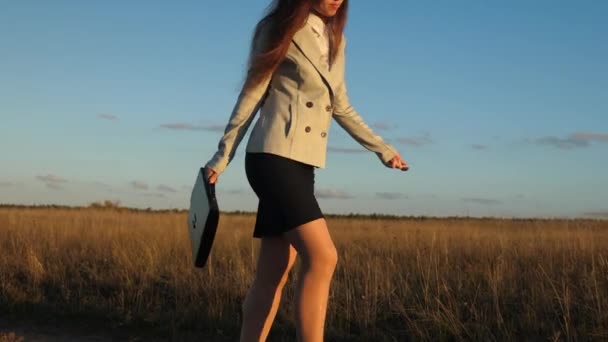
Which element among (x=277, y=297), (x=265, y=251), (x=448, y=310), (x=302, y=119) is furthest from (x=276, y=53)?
(x=448, y=310)

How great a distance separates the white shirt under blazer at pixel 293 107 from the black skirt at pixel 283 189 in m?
0.04

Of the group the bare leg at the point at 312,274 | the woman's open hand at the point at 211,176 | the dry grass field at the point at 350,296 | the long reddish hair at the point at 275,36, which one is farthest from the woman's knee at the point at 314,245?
the dry grass field at the point at 350,296

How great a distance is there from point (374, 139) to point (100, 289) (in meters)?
4.60

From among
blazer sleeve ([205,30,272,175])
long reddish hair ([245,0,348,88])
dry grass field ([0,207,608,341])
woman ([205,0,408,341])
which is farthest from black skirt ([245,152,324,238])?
dry grass field ([0,207,608,341])

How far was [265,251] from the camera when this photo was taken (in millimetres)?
3191

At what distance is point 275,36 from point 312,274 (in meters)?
1.10

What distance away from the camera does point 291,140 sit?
116 inches

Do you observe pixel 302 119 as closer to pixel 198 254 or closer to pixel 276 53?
pixel 276 53

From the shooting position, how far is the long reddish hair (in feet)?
9.87

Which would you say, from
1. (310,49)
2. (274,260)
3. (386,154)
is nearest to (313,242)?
(274,260)

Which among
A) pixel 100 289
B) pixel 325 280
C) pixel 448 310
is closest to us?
pixel 325 280

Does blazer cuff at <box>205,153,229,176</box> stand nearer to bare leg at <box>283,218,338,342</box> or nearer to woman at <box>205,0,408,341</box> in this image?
woman at <box>205,0,408,341</box>

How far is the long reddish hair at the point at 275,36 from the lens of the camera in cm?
301

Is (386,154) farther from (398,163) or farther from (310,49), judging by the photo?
(310,49)
